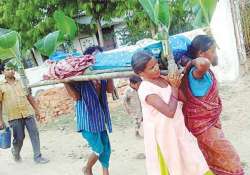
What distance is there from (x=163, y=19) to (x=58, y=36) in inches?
64.3

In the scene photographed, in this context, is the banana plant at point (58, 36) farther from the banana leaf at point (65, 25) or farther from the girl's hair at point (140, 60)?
the girl's hair at point (140, 60)

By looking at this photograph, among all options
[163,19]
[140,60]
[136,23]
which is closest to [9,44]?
[140,60]

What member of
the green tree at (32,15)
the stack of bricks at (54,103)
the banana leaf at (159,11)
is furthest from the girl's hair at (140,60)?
the green tree at (32,15)

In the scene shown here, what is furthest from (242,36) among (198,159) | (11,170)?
(198,159)

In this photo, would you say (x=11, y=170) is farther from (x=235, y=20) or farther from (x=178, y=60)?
(x=235, y=20)

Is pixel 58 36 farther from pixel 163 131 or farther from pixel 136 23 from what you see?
pixel 136 23

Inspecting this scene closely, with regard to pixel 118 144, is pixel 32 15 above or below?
above

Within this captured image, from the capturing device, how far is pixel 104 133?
5223 millimetres

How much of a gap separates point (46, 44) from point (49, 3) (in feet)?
36.6

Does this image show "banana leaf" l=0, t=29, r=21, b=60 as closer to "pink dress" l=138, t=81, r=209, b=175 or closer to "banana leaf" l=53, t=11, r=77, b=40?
"banana leaf" l=53, t=11, r=77, b=40

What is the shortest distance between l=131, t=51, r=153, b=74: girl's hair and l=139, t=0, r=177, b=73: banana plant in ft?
0.41

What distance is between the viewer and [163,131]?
358 centimetres

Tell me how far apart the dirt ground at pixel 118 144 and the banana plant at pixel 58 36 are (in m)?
1.91

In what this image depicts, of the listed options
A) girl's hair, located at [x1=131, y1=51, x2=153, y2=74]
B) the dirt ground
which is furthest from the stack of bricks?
girl's hair, located at [x1=131, y1=51, x2=153, y2=74]
